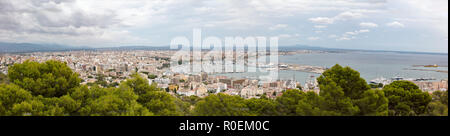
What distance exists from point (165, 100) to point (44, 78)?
2129 mm

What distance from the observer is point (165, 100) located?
15.3ft

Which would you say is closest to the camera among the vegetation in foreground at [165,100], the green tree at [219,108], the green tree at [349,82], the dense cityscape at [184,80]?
the vegetation in foreground at [165,100]

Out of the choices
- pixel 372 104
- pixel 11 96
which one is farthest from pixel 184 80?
pixel 372 104

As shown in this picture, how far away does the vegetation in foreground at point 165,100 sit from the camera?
4039 mm

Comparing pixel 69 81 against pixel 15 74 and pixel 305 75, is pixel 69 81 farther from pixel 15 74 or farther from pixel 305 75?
pixel 305 75

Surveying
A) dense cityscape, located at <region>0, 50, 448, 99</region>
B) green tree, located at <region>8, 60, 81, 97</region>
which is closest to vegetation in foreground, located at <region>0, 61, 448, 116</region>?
green tree, located at <region>8, 60, 81, 97</region>

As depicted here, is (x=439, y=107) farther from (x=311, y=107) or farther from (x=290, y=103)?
(x=290, y=103)

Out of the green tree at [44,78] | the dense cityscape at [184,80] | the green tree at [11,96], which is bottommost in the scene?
the dense cityscape at [184,80]

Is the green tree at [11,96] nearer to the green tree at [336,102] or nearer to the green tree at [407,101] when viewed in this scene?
the green tree at [336,102]

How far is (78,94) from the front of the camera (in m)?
4.45

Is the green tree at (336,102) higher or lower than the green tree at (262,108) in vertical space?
higher

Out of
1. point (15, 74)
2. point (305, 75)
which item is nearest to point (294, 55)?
point (305, 75)

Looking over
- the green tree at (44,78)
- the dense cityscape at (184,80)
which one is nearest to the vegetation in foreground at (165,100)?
the green tree at (44,78)

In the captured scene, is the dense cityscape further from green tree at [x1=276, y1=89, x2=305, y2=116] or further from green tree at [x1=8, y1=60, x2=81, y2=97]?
green tree at [x1=276, y1=89, x2=305, y2=116]
